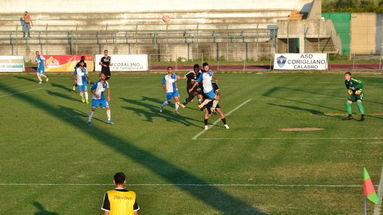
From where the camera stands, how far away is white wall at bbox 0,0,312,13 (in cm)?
6712

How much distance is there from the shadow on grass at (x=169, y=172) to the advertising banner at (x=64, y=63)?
74.6ft

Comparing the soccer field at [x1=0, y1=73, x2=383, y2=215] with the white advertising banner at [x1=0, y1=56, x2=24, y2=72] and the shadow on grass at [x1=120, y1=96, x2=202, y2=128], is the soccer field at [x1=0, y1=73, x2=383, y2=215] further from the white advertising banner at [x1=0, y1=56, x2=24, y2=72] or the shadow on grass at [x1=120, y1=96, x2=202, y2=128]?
the white advertising banner at [x1=0, y1=56, x2=24, y2=72]

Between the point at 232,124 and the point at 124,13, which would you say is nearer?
the point at 232,124

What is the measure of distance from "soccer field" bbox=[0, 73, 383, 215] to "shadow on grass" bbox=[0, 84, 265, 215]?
0.03 m

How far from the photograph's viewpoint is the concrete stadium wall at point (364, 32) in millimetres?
70000

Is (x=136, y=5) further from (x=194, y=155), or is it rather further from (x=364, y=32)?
(x=194, y=155)

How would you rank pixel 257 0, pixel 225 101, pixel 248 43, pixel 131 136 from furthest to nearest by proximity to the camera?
pixel 257 0 → pixel 248 43 → pixel 225 101 → pixel 131 136

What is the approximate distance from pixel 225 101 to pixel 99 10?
130ft

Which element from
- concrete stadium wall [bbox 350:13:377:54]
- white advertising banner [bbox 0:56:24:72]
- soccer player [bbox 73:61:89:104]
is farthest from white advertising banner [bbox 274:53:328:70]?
concrete stadium wall [bbox 350:13:377:54]

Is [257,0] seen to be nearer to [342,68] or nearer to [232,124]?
[342,68]

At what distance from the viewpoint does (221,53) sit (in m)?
61.2

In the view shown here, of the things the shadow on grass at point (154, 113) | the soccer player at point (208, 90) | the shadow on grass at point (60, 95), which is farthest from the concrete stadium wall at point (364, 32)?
the soccer player at point (208, 90)

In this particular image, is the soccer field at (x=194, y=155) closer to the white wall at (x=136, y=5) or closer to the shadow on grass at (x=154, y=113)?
the shadow on grass at (x=154, y=113)

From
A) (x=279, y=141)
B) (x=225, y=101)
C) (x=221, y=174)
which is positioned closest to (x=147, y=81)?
(x=225, y=101)
